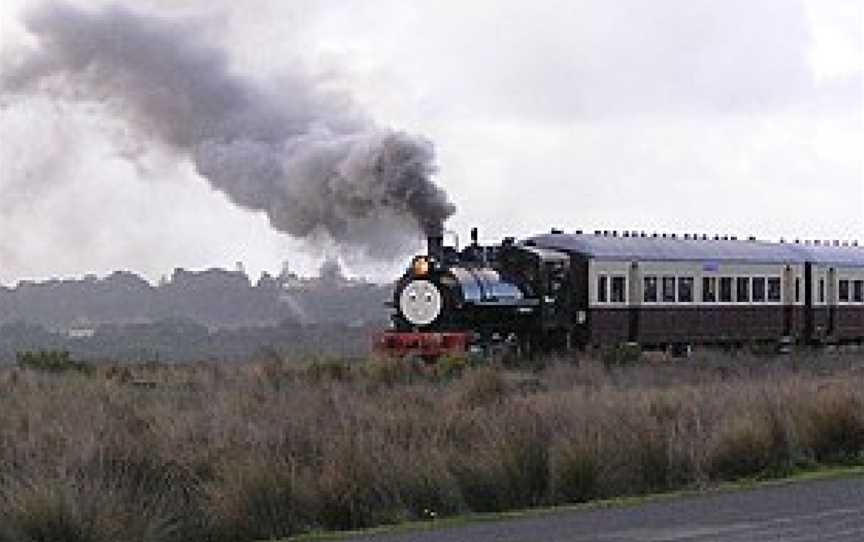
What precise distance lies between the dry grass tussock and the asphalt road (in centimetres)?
119

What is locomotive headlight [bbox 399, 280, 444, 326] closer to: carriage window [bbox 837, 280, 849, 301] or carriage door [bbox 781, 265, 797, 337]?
carriage door [bbox 781, 265, 797, 337]

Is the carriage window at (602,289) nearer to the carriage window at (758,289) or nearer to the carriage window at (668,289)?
the carriage window at (668,289)

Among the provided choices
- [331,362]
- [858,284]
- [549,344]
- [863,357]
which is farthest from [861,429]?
[858,284]

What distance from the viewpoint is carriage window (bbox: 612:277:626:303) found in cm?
4181

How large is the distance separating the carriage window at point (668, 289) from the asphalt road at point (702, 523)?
87.8ft

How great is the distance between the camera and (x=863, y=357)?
44.9 m

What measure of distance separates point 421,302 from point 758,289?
11.9 meters

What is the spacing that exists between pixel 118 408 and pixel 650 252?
21909 mm

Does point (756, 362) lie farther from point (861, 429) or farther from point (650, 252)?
point (861, 429)

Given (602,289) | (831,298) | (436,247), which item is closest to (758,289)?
(831,298)

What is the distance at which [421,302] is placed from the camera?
128ft

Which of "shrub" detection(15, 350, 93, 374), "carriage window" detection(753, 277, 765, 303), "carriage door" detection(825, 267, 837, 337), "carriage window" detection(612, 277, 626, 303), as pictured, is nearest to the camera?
"shrub" detection(15, 350, 93, 374)

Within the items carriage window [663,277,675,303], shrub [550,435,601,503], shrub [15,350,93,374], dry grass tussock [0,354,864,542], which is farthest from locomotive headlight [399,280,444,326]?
shrub [550,435,601,503]

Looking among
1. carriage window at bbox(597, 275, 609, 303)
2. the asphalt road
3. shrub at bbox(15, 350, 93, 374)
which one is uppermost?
carriage window at bbox(597, 275, 609, 303)
